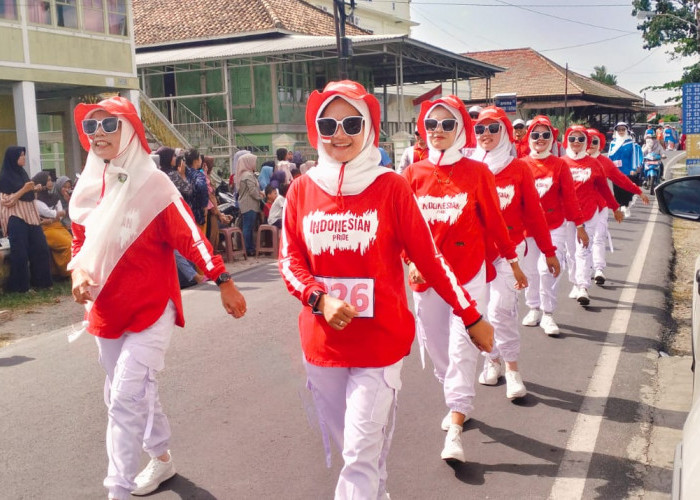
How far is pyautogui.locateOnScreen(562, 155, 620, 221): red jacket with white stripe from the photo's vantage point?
30.2ft

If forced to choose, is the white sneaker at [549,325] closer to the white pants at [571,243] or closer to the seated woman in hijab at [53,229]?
the white pants at [571,243]

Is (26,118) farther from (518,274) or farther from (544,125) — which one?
(518,274)

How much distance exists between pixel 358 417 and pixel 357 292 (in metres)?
0.53

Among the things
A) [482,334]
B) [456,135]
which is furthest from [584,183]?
[482,334]

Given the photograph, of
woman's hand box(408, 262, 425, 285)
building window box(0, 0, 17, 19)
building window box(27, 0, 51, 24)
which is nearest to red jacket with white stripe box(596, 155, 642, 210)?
woman's hand box(408, 262, 425, 285)

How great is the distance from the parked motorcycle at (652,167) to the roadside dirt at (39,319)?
21031mm

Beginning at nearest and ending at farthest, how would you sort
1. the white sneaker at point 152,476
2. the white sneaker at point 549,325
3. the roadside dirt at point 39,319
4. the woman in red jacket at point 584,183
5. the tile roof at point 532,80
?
the white sneaker at point 152,476 → the white sneaker at point 549,325 → the roadside dirt at point 39,319 → the woman in red jacket at point 584,183 → the tile roof at point 532,80

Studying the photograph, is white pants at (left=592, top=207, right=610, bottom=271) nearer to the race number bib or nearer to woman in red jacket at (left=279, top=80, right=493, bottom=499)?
woman in red jacket at (left=279, top=80, right=493, bottom=499)

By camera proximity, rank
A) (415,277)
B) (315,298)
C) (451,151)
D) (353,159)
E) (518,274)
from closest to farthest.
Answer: (315,298) → (353,159) → (415,277) → (451,151) → (518,274)

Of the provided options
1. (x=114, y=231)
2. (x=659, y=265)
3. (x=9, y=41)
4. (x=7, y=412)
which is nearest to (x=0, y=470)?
(x=7, y=412)

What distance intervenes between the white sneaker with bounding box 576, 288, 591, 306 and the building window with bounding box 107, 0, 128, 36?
59.6ft

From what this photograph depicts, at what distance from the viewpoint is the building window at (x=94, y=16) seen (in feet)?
71.7

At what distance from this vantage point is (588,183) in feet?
30.3

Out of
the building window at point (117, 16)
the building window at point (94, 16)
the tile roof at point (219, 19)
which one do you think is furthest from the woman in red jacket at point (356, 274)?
the tile roof at point (219, 19)
